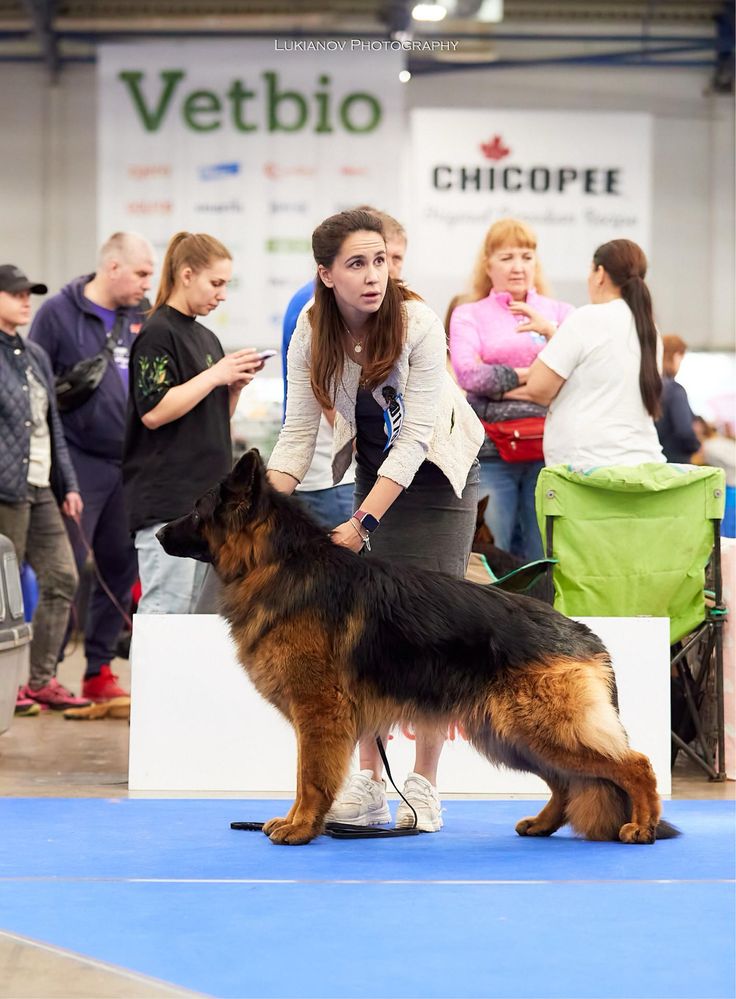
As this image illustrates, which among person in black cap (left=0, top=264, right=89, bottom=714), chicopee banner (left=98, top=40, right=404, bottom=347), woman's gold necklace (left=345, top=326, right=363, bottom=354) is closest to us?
woman's gold necklace (left=345, top=326, right=363, bottom=354)

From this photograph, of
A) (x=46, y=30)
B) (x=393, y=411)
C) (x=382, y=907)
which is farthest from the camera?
(x=46, y=30)

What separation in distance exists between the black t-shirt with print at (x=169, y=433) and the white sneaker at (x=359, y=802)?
1360mm

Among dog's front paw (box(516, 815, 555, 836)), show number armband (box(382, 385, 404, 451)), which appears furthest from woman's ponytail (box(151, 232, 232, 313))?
dog's front paw (box(516, 815, 555, 836))

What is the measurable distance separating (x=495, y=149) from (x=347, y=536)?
8.82 meters

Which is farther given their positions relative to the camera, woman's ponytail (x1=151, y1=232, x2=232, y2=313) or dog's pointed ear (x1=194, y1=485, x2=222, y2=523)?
woman's ponytail (x1=151, y1=232, x2=232, y2=313)

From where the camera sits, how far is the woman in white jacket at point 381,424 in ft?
10.8

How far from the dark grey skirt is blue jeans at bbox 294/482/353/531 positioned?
49.7 inches

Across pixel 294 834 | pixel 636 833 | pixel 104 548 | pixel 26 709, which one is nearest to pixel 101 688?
pixel 26 709

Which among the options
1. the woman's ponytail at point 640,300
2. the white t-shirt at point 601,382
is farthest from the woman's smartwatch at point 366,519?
the woman's ponytail at point 640,300

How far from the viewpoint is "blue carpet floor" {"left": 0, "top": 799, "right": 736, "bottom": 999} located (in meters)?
2.21

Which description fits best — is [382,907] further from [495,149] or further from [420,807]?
[495,149]

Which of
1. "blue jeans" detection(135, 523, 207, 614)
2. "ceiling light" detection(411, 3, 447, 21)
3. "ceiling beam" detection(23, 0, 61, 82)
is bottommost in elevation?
"blue jeans" detection(135, 523, 207, 614)

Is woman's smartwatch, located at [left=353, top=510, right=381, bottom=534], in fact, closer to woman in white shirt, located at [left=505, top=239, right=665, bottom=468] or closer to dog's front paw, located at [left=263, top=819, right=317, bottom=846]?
dog's front paw, located at [left=263, top=819, right=317, bottom=846]

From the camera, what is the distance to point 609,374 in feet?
15.1
